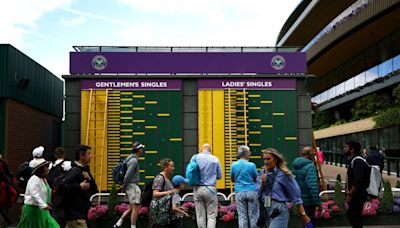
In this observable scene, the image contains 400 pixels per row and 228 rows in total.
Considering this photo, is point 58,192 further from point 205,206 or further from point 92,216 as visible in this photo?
point 92,216

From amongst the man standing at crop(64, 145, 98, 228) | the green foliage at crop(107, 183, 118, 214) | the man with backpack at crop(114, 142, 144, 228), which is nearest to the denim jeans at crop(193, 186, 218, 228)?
the man with backpack at crop(114, 142, 144, 228)

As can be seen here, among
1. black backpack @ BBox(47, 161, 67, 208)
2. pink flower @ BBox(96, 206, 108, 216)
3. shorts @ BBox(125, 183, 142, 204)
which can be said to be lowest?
pink flower @ BBox(96, 206, 108, 216)

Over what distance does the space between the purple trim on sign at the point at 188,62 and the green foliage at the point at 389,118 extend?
15965 millimetres

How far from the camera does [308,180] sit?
27.4 feet

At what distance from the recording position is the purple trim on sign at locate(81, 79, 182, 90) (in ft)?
49.6

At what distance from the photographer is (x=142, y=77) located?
15281mm

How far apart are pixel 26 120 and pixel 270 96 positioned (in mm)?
7730

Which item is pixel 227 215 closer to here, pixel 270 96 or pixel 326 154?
pixel 270 96

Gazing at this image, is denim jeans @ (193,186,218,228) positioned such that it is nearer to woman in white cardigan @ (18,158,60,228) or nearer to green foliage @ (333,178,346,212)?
woman in white cardigan @ (18,158,60,228)

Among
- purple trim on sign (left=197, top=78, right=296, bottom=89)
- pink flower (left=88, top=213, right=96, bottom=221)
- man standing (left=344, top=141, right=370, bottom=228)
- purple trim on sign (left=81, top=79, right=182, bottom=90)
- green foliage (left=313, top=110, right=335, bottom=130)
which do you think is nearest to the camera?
man standing (left=344, top=141, right=370, bottom=228)

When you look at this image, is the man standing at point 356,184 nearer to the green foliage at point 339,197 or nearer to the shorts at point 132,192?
the green foliage at point 339,197

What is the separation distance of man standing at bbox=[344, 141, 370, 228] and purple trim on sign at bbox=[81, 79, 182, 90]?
7.07 metres

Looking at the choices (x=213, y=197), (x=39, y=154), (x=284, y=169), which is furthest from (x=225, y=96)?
(x=284, y=169)

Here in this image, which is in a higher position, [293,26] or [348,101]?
[293,26]
